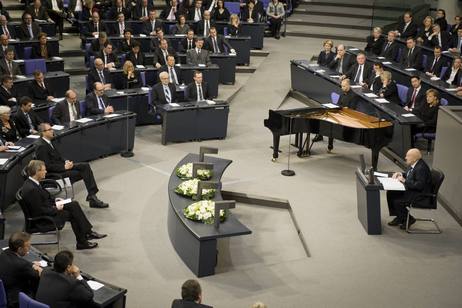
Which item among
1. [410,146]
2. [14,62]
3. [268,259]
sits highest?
[14,62]

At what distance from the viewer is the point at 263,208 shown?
40.9 ft

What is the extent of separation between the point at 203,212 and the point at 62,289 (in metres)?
2.66

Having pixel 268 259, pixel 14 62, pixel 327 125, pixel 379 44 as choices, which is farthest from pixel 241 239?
pixel 379 44

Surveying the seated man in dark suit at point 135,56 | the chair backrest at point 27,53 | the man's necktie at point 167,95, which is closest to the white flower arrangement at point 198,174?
the man's necktie at point 167,95

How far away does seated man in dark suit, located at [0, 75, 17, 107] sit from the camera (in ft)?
47.9

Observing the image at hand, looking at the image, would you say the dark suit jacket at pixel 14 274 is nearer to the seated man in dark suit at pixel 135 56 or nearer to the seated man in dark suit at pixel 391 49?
the seated man in dark suit at pixel 135 56

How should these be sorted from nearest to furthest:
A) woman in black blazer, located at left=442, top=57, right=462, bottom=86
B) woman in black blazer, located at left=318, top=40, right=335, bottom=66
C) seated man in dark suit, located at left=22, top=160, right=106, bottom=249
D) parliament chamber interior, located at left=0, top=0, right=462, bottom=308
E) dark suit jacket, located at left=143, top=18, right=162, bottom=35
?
1. parliament chamber interior, located at left=0, top=0, right=462, bottom=308
2. seated man in dark suit, located at left=22, top=160, right=106, bottom=249
3. woman in black blazer, located at left=442, top=57, right=462, bottom=86
4. woman in black blazer, located at left=318, top=40, right=335, bottom=66
5. dark suit jacket, located at left=143, top=18, right=162, bottom=35

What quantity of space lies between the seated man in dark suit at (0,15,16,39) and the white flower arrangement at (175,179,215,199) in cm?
987

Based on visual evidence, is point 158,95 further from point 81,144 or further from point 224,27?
point 224,27

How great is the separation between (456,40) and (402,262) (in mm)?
11484

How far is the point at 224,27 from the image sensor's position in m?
21.4

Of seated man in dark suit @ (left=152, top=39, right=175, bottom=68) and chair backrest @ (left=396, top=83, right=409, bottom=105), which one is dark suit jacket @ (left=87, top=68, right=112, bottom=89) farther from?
chair backrest @ (left=396, top=83, right=409, bottom=105)

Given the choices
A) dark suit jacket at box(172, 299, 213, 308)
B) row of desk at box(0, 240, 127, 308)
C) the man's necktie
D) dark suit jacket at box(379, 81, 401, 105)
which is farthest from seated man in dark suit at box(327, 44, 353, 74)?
dark suit jacket at box(172, 299, 213, 308)

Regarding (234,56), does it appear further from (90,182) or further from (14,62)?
(90,182)
